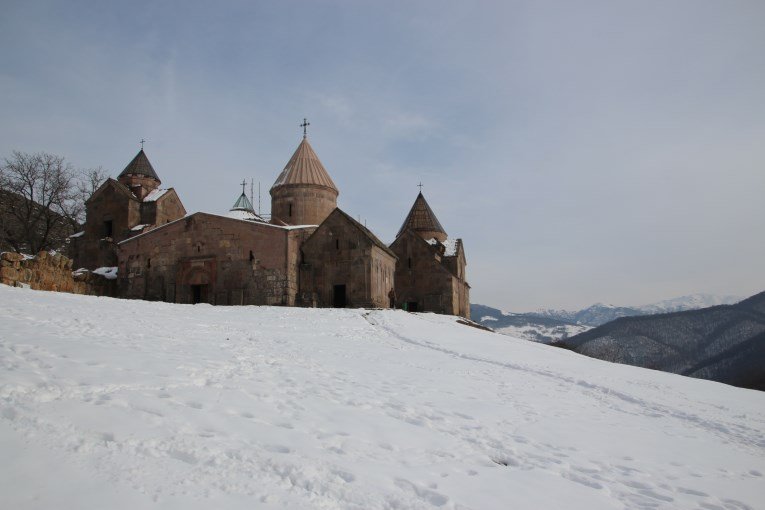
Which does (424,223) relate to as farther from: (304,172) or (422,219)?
(304,172)

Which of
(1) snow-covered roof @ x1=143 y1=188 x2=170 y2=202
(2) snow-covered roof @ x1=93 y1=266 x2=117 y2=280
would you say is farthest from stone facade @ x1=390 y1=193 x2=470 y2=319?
(2) snow-covered roof @ x1=93 y1=266 x2=117 y2=280

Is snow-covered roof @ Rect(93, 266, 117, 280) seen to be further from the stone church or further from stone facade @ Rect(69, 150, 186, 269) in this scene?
Result: stone facade @ Rect(69, 150, 186, 269)

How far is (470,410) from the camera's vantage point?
20.9 feet

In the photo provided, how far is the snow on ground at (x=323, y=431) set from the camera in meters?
3.45

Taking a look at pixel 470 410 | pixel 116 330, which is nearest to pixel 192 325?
pixel 116 330

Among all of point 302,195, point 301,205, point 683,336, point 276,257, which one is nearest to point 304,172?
point 302,195

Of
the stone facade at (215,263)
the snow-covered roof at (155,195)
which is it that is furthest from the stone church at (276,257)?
the snow-covered roof at (155,195)

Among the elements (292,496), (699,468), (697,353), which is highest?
(292,496)

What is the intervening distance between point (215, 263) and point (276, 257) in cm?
294

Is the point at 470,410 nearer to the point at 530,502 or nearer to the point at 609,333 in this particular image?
the point at 530,502

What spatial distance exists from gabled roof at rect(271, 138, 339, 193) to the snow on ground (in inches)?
742

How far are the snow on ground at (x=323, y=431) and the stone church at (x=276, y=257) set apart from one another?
11975 mm

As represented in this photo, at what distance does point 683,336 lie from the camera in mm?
108812

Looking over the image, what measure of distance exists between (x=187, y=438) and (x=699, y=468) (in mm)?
Answer: 5016
